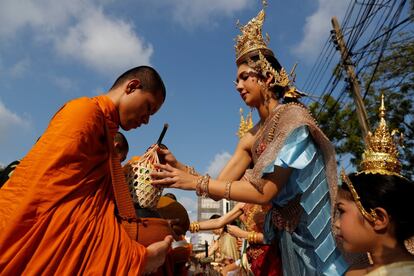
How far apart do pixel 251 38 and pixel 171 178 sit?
1.41 metres

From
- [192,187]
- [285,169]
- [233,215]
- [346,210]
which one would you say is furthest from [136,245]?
[233,215]

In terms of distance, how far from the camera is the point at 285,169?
7.80 ft

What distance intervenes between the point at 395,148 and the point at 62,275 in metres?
1.88

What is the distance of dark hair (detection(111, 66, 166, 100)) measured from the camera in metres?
2.48

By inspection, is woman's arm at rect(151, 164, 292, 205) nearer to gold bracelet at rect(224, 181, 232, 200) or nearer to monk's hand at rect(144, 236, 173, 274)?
gold bracelet at rect(224, 181, 232, 200)

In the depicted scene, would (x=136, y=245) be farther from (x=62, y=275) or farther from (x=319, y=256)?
(x=319, y=256)

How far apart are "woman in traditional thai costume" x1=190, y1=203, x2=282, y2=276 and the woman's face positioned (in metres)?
0.77

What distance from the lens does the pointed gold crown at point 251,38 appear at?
3.07m

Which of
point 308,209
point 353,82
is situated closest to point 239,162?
point 308,209

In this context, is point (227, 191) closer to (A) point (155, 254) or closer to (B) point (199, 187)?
(B) point (199, 187)

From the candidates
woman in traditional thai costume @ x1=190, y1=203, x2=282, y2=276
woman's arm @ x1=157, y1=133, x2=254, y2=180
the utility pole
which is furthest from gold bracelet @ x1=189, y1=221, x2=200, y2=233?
the utility pole

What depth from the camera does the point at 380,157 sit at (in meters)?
2.27

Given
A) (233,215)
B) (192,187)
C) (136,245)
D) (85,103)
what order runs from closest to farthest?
(136,245)
(85,103)
(192,187)
(233,215)

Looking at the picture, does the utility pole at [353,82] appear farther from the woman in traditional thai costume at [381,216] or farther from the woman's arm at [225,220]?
the woman in traditional thai costume at [381,216]
